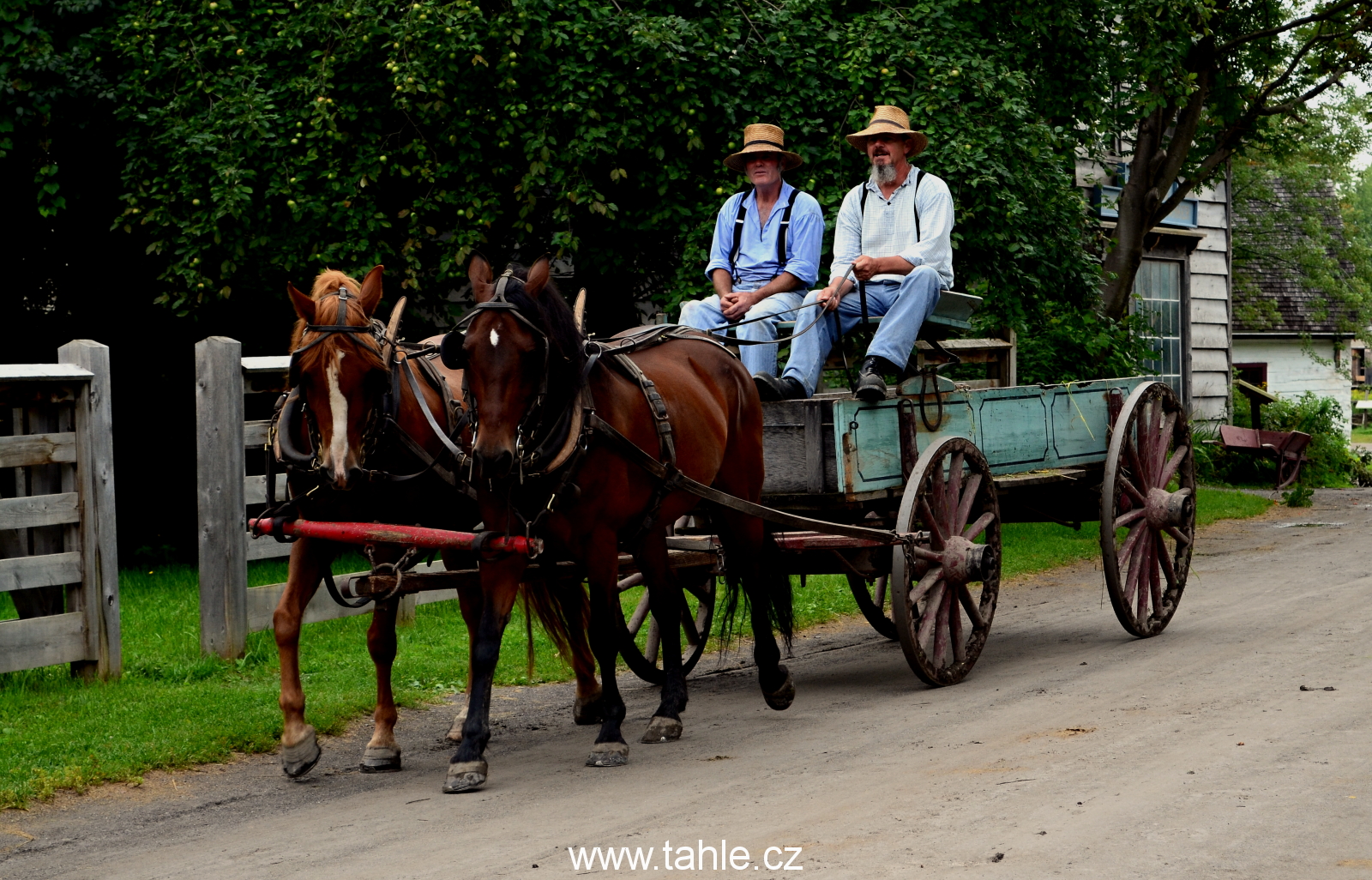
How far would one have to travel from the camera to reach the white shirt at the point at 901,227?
8.04 m

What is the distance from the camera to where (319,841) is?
506 cm

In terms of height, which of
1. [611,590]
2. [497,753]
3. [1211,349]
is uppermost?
[1211,349]

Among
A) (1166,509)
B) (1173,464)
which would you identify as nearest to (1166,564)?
(1166,509)

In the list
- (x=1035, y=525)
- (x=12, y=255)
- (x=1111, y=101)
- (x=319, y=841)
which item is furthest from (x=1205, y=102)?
(x=319, y=841)

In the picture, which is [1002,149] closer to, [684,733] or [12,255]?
[684,733]

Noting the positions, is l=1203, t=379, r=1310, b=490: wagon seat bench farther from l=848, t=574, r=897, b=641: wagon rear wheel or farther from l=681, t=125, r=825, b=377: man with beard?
l=681, t=125, r=825, b=377: man with beard

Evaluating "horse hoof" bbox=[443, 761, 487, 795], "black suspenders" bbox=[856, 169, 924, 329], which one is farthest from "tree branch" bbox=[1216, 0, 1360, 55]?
"horse hoof" bbox=[443, 761, 487, 795]

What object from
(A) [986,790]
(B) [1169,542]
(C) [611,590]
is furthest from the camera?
(B) [1169,542]

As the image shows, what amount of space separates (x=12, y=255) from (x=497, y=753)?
9.49 metres

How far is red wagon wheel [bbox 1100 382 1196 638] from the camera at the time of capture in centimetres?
865

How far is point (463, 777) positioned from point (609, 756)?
2.32 ft

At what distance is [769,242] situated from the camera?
321 inches

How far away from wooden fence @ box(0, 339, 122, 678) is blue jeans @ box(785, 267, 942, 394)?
11.9 feet

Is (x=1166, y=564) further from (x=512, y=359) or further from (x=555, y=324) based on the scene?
(x=512, y=359)
